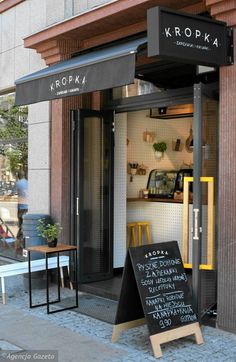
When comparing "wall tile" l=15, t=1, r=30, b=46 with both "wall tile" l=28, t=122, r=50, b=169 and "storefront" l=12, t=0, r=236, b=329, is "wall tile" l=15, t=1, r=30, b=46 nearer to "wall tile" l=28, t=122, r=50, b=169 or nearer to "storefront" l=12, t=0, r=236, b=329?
"wall tile" l=28, t=122, r=50, b=169

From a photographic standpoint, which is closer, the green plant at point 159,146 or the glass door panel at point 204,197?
the glass door panel at point 204,197

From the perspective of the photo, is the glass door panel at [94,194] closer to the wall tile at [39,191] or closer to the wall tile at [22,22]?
the wall tile at [39,191]

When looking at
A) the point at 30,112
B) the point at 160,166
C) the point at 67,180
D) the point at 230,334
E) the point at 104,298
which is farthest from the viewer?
the point at 160,166

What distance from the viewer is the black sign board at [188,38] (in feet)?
16.0

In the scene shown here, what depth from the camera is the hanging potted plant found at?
30.7ft

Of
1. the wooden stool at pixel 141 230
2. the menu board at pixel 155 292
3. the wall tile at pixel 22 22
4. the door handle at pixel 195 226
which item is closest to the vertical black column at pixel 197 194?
the door handle at pixel 195 226

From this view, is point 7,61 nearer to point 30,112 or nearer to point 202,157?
point 30,112

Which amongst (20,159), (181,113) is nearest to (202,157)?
(181,113)

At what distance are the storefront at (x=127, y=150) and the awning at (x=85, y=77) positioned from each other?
0.04 feet

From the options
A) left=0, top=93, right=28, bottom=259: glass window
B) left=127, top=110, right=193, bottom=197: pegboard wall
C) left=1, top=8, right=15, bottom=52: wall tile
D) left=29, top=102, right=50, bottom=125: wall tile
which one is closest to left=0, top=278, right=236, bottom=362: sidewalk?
left=29, top=102, right=50, bottom=125: wall tile

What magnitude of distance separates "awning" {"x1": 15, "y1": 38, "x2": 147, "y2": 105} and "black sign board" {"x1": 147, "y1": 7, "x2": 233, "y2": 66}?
1.54ft

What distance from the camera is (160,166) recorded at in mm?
9523

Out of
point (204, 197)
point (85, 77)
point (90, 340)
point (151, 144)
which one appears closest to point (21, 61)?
point (151, 144)

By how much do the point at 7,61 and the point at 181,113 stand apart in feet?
10.6
